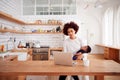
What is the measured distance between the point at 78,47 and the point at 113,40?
596 centimetres

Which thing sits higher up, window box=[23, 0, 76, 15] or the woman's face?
window box=[23, 0, 76, 15]

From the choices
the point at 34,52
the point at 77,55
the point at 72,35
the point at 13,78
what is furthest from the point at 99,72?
the point at 34,52

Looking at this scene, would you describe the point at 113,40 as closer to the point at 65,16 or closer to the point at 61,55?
the point at 65,16

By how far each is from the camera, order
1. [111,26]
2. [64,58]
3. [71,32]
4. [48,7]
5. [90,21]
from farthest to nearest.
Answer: [90,21], [48,7], [111,26], [71,32], [64,58]

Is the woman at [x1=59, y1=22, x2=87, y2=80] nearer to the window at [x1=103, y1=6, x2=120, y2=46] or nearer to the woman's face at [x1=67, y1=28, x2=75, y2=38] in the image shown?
the woman's face at [x1=67, y1=28, x2=75, y2=38]

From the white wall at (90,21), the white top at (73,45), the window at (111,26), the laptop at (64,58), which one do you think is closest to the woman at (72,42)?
the white top at (73,45)

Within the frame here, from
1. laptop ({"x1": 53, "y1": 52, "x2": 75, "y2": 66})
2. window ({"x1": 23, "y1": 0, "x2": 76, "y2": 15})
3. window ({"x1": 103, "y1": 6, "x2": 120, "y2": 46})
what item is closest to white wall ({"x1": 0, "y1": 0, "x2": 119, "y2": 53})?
window ({"x1": 103, "y1": 6, "x2": 120, "y2": 46})

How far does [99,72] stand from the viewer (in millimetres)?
2115

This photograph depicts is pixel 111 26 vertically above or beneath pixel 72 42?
above

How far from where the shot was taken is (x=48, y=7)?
354 inches

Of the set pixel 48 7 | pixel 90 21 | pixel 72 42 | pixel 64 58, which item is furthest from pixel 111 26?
pixel 64 58

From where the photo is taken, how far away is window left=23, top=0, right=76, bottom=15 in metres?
8.83

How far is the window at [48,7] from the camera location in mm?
8832

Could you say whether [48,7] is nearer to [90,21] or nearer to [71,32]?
[90,21]
